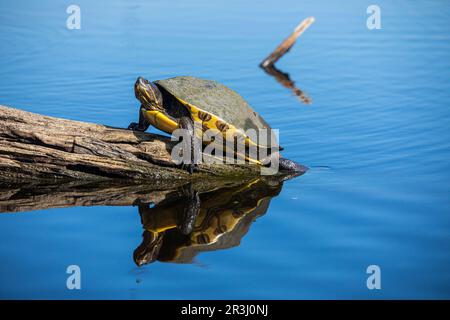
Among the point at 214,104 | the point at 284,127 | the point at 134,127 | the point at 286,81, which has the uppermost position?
the point at 286,81

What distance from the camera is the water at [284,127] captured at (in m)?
4.93

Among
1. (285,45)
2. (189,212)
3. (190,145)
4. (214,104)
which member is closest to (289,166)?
(214,104)

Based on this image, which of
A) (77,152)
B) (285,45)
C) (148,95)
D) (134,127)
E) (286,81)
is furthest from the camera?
(285,45)

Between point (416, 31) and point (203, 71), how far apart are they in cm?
541

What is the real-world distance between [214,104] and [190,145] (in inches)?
20.3

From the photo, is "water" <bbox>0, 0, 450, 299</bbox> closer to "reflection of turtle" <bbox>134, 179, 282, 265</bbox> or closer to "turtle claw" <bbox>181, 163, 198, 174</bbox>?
"reflection of turtle" <bbox>134, 179, 282, 265</bbox>

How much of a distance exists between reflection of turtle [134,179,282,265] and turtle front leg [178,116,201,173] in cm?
28

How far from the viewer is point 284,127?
8531mm

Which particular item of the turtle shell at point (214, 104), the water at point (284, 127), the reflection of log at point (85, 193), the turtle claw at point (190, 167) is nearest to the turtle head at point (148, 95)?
the turtle shell at point (214, 104)

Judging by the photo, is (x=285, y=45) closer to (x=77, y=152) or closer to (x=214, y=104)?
(x=214, y=104)

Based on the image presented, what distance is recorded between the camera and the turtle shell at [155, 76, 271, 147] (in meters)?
6.38

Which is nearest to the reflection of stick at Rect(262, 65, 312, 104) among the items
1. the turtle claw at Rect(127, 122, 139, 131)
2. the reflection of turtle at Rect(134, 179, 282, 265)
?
the reflection of turtle at Rect(134, 179, 282, 265)

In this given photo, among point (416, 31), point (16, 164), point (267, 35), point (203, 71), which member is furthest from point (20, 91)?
point (416, 31)

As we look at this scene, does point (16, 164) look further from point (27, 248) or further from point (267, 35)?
point (267, 35)
